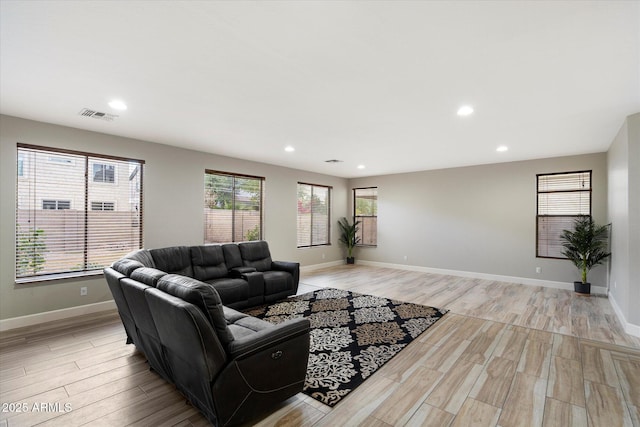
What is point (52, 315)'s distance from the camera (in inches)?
156

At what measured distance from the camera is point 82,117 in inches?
147

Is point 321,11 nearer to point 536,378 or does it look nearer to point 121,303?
point 121,303

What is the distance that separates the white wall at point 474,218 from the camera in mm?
5949

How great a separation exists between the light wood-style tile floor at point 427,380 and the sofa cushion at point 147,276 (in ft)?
2.97

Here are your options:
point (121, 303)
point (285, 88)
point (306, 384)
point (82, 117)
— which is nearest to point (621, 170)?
point (285, 88)

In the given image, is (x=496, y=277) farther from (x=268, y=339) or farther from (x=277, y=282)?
(x=268, y=339)

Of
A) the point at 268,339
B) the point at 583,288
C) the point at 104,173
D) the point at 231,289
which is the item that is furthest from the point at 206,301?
the point at 583,288

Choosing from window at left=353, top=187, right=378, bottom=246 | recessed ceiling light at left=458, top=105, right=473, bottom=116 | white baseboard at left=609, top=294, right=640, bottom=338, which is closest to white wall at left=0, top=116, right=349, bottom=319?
window at left=353, top=187, right=378, bottom=246

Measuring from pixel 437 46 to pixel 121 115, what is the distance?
368 cm

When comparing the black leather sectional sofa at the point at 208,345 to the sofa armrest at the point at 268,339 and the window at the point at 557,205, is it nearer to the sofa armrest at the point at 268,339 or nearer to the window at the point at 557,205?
the sofa armrest at the point at 268,339

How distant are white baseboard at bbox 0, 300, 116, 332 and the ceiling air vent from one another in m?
2.67

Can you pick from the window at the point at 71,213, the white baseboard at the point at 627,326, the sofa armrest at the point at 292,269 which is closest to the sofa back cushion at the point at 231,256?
the sofa armrest at the point at 292,269

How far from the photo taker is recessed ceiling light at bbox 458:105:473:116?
3309 millimetres

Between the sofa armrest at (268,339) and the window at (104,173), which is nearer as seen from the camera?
the sofa armrest at (268,339)
